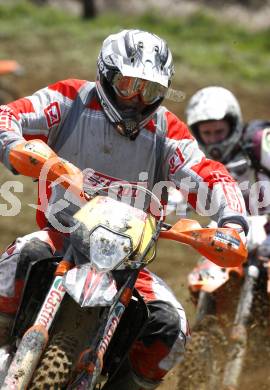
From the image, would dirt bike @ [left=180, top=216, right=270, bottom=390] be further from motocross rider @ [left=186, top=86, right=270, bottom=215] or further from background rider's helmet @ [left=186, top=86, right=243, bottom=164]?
background rider's helmet @ [left=186, top=86, right=243, bottom=164]

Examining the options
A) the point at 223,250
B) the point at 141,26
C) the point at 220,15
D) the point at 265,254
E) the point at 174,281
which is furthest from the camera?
the point at 220,15

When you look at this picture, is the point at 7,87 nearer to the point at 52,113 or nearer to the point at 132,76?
the point at 52,113

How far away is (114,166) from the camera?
506cm

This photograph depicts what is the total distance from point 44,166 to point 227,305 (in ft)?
11.7

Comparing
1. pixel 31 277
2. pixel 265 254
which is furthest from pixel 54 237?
pixel 265 254

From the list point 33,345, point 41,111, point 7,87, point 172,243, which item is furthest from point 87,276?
point 7,87

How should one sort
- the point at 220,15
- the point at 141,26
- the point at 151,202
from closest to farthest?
the point at 151,202
the point at 141,26
the point at 220,15

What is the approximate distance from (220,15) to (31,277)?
19.8 metres

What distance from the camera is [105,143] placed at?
505 centimetres

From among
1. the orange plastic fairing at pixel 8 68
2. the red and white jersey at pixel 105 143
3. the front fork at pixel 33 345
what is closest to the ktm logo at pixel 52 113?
the red and white jersey at pixel 105 143

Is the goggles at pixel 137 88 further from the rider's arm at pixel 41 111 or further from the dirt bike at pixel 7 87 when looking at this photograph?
the dirt bike at pixel 7 87

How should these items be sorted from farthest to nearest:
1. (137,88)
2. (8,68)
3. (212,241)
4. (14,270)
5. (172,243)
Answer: (8,68)
(172,243)
(137,88)
(14,270)
(212,241)

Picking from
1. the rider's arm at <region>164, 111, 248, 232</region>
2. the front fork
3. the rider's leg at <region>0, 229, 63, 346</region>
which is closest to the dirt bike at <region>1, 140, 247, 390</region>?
the front fork

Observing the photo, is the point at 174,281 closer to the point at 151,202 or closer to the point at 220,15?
the point at 151,202
